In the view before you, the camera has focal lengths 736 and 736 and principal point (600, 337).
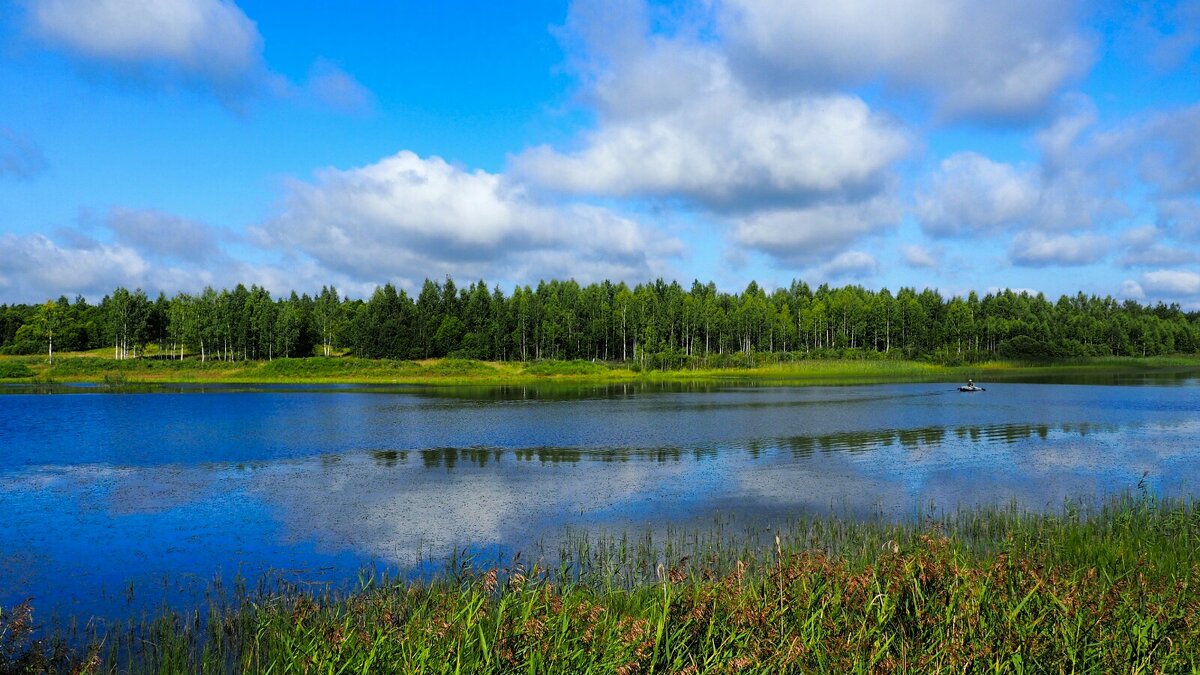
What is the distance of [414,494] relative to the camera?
22.0 metres

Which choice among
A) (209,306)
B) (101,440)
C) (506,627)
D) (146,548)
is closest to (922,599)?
(506,627)

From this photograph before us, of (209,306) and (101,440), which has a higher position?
(209,306)

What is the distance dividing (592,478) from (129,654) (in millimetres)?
15785

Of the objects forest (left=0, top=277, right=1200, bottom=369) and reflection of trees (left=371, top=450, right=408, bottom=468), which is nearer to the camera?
reflection of trees (left=371, top=450, right=408, bottom=468)

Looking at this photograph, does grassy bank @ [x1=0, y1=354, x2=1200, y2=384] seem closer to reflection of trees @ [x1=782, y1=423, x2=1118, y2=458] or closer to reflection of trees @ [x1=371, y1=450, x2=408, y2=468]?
reflection of trees @ [x1=782, y1=423, x2=1118, y2=458]

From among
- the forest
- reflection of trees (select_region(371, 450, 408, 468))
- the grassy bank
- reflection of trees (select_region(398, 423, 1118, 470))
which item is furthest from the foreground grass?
the forest

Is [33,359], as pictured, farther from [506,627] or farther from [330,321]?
[506,627]

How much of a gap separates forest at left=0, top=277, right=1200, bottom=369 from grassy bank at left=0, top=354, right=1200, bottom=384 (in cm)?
731

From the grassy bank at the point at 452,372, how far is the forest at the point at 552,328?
24.0 ft

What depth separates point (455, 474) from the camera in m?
25.6

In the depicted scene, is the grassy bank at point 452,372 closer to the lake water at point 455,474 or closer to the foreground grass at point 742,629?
the lake water at point 455,474

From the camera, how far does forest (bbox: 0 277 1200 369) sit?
115 metres

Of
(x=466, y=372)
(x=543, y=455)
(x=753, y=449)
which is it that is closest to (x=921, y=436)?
(x=753, y=449)

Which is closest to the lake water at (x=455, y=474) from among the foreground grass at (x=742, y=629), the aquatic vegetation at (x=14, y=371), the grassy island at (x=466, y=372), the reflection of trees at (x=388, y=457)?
the reflection of trees at (x=388, y=457)
